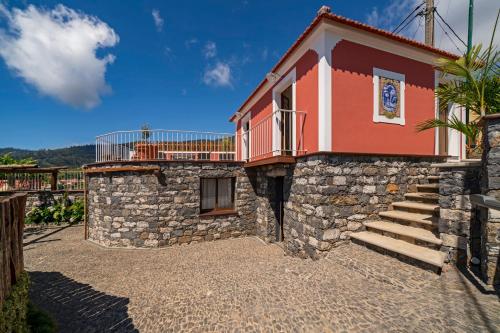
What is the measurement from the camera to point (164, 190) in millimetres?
7008

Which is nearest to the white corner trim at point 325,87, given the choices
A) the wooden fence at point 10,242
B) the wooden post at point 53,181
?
the wooden fence at point 10,242

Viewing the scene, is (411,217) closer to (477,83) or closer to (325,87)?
(477,83)

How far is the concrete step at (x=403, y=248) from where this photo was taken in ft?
10.8

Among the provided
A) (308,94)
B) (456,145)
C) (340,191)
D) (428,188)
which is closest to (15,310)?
(340,191)

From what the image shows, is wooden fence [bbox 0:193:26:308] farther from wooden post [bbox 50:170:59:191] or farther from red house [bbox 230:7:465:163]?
wooden post [bbox 50:170:59:191]

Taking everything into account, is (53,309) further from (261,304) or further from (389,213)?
(389,213)

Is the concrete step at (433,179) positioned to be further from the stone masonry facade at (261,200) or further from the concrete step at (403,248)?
the concrete step at (403,248)

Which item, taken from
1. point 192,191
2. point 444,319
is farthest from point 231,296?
point 192,191

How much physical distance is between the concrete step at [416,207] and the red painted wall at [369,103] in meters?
1.27

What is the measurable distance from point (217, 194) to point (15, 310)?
5.86 metres

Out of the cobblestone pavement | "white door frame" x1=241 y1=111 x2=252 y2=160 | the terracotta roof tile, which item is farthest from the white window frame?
"white door frame" x1=241 y1=111 x2=252 y2=160

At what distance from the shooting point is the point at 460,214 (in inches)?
133

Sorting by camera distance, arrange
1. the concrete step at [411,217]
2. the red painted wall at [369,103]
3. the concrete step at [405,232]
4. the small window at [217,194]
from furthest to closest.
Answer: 1. the small window at [217,194]
2. the red painted wall at [369,103]
3. the concrete step at [411,217]
4. the concrete step at [405,232]

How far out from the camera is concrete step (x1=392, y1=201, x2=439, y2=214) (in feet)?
14.2
